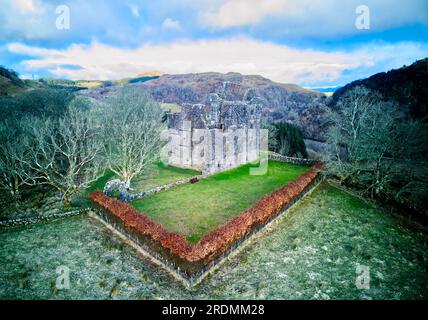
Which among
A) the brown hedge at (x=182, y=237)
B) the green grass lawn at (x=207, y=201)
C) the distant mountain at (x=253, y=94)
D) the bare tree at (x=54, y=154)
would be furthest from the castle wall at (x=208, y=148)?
the brown hedge at (x=182, y=237)

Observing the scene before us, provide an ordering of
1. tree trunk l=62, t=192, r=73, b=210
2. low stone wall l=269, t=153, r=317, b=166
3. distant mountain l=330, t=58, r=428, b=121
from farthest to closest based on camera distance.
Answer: distant mountain l=330, t=58, r=428, b=121, low stone wall l=269, t=153, r=317, b=166, tree trunk l=62, t=192, r=73, b=210

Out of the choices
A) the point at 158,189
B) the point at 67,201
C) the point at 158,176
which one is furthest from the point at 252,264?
the point at 158,176

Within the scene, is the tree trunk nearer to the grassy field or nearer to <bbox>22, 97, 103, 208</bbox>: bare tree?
<bbox>22, 97, 103, 208</bbox>: bare tree
